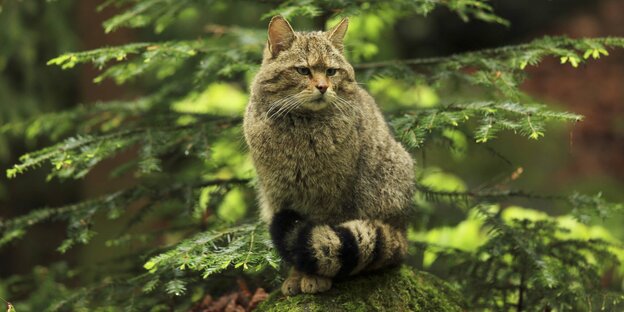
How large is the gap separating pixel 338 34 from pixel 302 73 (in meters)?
0.33

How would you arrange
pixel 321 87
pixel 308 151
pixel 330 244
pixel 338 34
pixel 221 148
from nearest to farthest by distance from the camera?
pixel 330 244 < pixel 321 87 < pixel 308 151 < pixel 338 34 < pixel 221 148

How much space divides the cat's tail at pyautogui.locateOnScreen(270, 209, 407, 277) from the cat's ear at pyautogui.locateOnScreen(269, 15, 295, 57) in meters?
0.79

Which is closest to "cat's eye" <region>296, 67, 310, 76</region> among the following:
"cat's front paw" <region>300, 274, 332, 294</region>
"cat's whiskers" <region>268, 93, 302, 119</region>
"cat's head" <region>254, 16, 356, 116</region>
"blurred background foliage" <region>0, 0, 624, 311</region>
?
"cat's head" <region>254, 16, 356, 116</region>

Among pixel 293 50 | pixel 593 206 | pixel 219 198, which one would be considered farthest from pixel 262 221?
pixel 593 206

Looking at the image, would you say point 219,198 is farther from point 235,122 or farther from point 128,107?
point 128,107

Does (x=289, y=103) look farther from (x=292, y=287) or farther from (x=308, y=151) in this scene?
(x=292, y=287)

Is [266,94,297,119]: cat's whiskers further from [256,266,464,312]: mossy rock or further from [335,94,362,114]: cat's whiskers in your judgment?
[256,266,464,312]: mossy rock

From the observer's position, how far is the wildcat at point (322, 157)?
315 cm

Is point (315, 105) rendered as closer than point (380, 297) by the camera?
Yes

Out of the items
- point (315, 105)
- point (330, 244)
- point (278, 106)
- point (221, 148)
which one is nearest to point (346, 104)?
point (315, 105)

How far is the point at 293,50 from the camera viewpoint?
3.22m

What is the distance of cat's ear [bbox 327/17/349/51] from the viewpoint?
3330 millimetres

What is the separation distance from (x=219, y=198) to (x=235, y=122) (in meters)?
0.48

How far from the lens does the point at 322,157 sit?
3232mm
